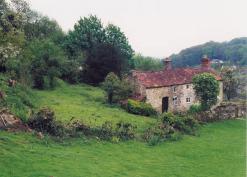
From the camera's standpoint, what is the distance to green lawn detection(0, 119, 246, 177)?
23.6 metres

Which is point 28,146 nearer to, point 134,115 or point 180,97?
point 134,115

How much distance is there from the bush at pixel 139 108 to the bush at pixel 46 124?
13.3 m

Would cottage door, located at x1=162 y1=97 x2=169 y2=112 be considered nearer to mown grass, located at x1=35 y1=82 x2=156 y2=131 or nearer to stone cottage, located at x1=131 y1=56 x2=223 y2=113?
stone cottage, located at x1=131 y1=56 x2=223 y2=113

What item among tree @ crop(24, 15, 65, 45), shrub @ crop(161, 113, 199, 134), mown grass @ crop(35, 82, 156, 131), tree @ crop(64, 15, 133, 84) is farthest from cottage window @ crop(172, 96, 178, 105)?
tree @ crop(24, 15, 65, 45)

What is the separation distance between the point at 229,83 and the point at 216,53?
76.3 metres

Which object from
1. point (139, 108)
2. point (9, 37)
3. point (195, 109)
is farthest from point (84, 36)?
point (9, 37)

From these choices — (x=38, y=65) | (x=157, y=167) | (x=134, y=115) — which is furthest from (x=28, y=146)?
(x=38, y=65)

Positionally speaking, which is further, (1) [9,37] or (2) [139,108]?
(2) [139,108]

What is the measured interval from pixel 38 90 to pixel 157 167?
24.6 m

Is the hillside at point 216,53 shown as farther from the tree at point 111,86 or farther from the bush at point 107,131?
the bush at point 107,131

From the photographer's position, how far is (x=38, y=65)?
50.4m

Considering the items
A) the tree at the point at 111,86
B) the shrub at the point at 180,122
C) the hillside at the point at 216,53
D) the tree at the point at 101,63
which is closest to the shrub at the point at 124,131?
the shrub at the point at 180,122

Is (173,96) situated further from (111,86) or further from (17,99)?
(17,99)

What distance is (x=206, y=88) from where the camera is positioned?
46.9 metres
